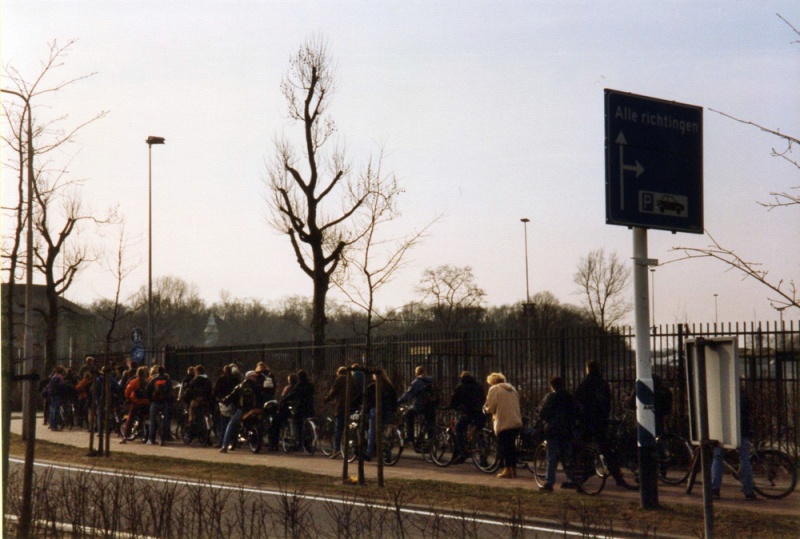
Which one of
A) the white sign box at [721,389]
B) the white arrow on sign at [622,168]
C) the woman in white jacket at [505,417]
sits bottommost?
the woman in white jacket at [505,417]

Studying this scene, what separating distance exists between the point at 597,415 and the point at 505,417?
1.77 m

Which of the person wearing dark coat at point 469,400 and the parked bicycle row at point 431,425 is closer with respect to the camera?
the parked bicycle row at point 431,425

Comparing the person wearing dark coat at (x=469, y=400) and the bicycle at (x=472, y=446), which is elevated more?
the person wearing dark coat at (x=469, y=400)

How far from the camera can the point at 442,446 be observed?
62.2 feet

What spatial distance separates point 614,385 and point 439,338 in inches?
178

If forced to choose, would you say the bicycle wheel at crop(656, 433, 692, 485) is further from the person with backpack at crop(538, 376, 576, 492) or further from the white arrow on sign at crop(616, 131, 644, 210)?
the white arrow on sign at crop(616, 131, 644, 210)

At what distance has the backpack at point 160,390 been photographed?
24.5 metres

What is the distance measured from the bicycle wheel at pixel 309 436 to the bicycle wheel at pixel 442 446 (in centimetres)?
341

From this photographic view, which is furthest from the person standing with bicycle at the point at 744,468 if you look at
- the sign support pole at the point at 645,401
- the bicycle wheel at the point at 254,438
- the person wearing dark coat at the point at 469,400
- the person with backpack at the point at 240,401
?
the person with backpack at the point at 240,401

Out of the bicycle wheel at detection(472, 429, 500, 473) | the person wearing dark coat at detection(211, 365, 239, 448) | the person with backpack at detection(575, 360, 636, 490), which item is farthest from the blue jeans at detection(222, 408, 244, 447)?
the person with backpack at detection(575, 360, 636, 490)

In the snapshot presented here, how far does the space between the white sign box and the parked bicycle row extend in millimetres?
7406

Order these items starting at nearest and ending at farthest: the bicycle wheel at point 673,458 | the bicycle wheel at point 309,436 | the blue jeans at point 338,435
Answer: the bicycle wheel at point 673,458, the blue jeans at point 338,435, the bicycle wheel at point 309,436

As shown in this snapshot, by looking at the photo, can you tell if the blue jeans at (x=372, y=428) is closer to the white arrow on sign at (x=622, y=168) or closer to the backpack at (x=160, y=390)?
the backpack at (x=160, y=390)

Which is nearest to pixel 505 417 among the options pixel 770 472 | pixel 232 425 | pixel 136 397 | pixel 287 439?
pixel 770 472
